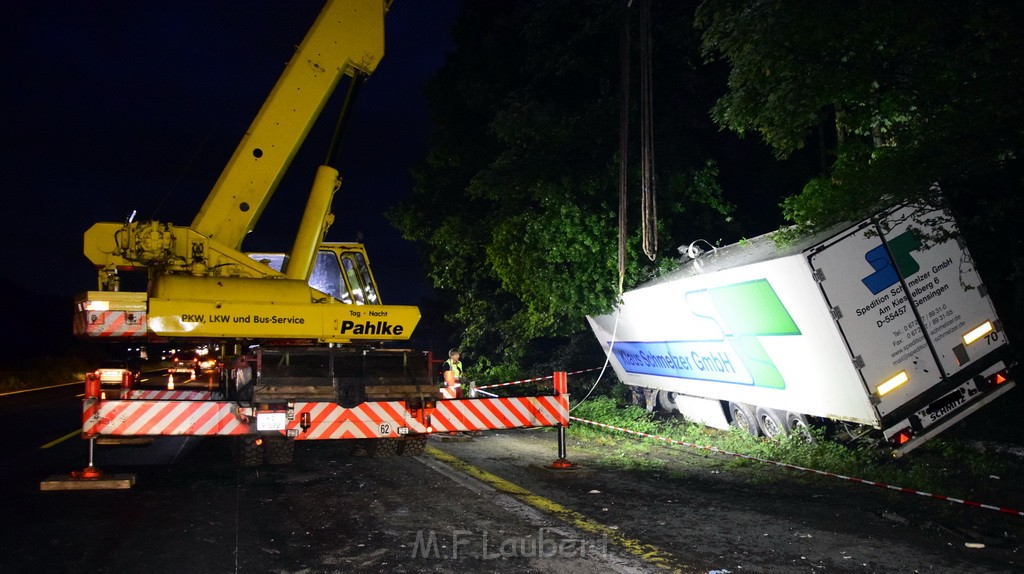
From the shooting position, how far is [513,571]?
5.43 m

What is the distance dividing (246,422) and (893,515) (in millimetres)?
6852

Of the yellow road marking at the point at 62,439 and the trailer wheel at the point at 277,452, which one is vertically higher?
the yellow road marking at the point at 62,439

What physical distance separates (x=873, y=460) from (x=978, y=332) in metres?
2.02

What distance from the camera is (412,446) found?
10.5 metres

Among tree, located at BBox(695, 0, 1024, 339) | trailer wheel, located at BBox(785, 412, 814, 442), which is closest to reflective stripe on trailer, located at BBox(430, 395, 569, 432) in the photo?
trailer wheel, located at BBox(785, 412, 814, 442)

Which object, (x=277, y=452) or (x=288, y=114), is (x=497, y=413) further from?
(x=288, y=114)

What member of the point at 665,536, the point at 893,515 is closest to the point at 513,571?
the point at 665,536

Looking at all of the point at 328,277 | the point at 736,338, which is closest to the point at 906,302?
the point at 736,338

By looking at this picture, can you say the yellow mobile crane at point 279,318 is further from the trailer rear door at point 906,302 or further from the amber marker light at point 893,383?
the amber marker light at point 893,383

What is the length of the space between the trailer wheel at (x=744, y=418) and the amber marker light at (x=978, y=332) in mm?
3436

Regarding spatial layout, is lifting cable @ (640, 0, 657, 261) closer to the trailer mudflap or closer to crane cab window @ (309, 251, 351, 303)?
the trailer mudflap

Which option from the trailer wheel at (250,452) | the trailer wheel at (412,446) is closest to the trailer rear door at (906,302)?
the trailer wheel at (412,446)

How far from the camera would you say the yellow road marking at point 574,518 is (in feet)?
18.8

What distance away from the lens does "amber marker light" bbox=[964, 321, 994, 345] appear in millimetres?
9406
